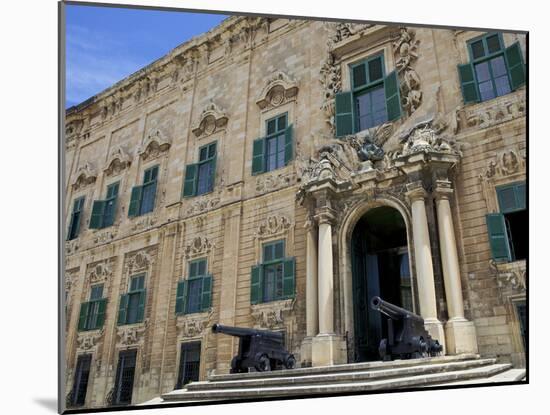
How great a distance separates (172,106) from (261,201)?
4791 millimetres

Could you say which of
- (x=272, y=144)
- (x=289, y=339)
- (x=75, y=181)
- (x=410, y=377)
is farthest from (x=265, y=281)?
(x=75, y=181)

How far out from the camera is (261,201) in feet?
34.1

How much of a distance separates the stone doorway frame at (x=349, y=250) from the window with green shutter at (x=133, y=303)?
4900 millimetres

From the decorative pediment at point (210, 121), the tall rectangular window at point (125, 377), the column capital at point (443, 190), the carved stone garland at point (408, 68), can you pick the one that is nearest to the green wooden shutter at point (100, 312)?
the tall rectangular window at point (125, 377)

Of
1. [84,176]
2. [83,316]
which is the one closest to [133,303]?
[83,316]

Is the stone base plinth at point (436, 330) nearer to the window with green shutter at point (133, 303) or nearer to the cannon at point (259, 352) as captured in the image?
the cannon at point (259, 352)

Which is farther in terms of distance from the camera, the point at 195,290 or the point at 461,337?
the point at 195,290

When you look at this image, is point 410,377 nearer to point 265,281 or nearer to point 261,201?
point 265,281

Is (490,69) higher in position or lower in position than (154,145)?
lower

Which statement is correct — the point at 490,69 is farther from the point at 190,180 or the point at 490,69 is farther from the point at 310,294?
the point at 190,180

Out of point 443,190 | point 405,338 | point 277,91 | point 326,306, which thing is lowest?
point 405,338

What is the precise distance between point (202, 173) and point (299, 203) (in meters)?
3.32

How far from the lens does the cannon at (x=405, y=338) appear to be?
6961 millimetres

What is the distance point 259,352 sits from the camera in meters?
8.32
